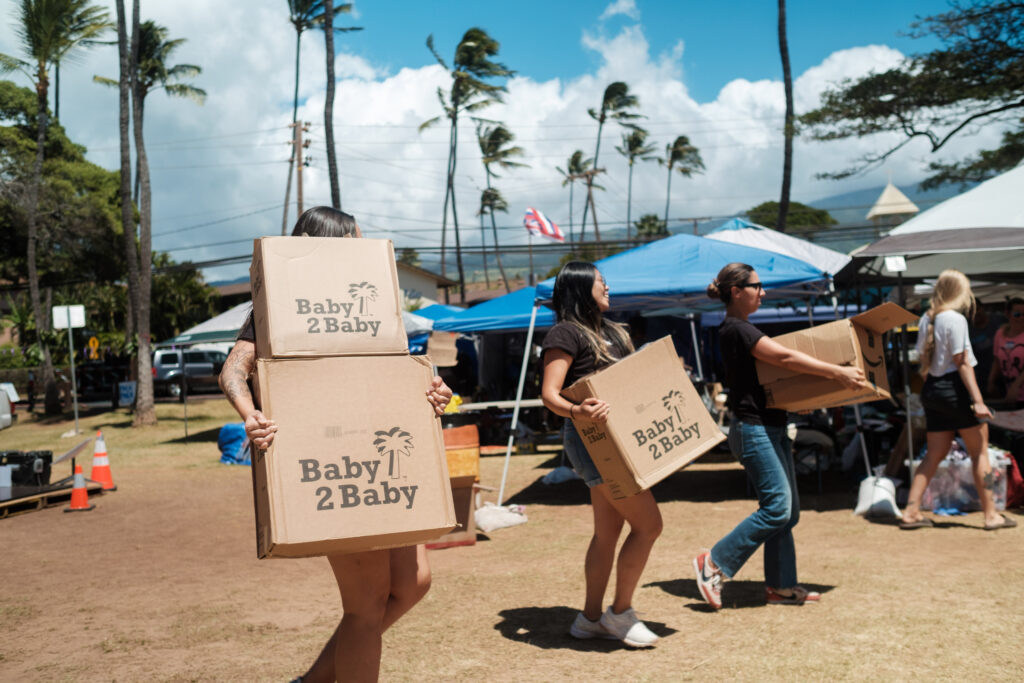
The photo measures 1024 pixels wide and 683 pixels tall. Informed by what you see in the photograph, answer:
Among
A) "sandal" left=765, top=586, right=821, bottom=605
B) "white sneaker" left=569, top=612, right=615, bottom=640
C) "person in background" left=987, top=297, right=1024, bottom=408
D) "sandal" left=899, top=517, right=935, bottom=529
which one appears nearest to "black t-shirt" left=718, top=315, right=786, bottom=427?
"sandal" left=765, top=586, right=821, bottom=605

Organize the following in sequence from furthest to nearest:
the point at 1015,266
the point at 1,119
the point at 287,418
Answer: the point at 1,119, the point at 1015,266, the point at 287,418

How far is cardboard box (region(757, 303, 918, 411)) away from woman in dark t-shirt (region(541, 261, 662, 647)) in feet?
3.29

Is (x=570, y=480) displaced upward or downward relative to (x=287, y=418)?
downward

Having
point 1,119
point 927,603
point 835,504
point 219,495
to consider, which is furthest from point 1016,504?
point 1,119

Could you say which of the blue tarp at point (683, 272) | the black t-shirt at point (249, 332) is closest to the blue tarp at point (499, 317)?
the blue tarp at point (683, 272)

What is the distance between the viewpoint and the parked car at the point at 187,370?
28.7 m

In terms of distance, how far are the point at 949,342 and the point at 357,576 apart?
5.03 metres

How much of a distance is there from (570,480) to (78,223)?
28113 millimetres

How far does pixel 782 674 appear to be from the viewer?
3.47 m

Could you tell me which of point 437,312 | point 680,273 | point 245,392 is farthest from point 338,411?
point 437,312

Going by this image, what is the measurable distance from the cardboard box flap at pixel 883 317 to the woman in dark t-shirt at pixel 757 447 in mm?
322

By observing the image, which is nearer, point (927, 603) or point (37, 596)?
point (927, 603)

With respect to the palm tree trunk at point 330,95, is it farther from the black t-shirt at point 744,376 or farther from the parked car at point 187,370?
the black t-shirt at point 744,376

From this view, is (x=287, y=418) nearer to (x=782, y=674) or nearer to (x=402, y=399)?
(x=402, y=399)
